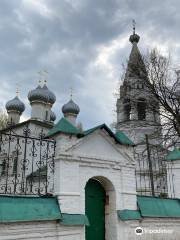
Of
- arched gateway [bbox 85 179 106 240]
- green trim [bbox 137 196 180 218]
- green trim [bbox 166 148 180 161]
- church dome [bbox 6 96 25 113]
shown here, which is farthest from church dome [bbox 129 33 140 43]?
arched gateway [bbox 85 179 106 240]

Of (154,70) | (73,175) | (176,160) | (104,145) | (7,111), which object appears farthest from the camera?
(7,111)

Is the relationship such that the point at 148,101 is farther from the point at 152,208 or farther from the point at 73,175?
the point at 73,175

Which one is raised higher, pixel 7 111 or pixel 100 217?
pixel 7 111

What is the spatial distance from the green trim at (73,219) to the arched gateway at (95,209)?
0.58 m

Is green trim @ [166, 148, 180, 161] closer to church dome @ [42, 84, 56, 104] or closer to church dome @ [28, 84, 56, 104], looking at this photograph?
church dome @ [28, 84, 56, 104]

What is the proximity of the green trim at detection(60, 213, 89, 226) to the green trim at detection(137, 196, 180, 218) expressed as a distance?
1628mm

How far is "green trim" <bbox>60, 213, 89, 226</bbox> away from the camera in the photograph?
16.4ft

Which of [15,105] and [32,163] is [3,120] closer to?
[15,105]

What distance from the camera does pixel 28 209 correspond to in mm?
4672

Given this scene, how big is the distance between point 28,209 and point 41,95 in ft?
65.9

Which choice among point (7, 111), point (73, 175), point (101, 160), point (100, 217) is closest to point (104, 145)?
point (101, 160)

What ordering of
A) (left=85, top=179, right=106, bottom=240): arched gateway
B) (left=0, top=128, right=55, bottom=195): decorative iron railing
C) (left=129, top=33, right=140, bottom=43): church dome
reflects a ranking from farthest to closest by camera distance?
1. (left=129, top=33, right=140, bottom=43): church dome
2. (left=85, top=179, right=106, bottom=240): arched gateway
3. (left=0, top=128, right=55, bottom=195): decorative iron railing

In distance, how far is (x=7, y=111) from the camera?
2566 centimetres

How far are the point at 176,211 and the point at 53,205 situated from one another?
11.2 ft
